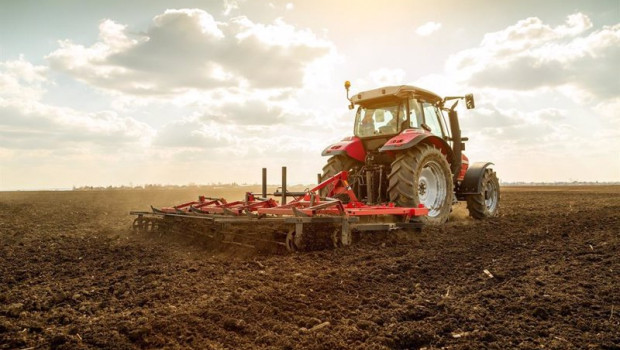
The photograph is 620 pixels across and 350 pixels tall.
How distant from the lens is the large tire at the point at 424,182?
6461 mm

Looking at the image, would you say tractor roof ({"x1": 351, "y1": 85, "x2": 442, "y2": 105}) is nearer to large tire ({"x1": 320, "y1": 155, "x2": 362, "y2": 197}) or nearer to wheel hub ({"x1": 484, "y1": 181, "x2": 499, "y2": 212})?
large tire ({"x1": 320, "y1": 155, "x2": 362, "y2": 197})

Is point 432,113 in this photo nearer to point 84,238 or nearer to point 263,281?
point 263,281

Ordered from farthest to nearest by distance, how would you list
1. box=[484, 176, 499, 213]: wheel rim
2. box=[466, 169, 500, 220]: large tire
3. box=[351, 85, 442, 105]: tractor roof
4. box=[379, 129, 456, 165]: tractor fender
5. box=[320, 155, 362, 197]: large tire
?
1. box=[484, 176, 499, 213]: wheel rim
2. box=[466, 169, 500, 220]: large tire
3. box=[320, 155, 362, 197]: large tire
4. box=[351, 85, 442, 105]: tractor roof
5. box=[379, 129, 456, 165]: tractor fender

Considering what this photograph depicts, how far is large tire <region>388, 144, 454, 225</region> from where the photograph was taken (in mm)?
6461

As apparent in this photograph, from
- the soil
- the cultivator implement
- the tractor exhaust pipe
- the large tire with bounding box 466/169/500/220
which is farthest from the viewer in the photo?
the large tire with bounding box 466/169/500/220

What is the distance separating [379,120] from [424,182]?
1333 millimetres

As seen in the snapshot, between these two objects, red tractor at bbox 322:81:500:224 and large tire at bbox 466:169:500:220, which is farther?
large tire at bbox 466:169:500:220

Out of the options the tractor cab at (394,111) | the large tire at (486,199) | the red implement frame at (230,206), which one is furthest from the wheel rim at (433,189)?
the red implement frame at (230,206)

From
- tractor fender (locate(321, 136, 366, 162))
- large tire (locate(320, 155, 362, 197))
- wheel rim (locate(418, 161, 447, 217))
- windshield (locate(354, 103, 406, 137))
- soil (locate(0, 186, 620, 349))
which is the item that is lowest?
soil (locate(0, 186, 620, 349))

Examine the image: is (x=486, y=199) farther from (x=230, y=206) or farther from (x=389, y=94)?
(x=230, y=206)

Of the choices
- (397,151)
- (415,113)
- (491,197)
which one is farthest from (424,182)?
(491,197)

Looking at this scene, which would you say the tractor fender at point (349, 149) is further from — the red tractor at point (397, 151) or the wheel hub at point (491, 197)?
the wheel hub at point (491, 197)

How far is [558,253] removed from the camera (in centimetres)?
500

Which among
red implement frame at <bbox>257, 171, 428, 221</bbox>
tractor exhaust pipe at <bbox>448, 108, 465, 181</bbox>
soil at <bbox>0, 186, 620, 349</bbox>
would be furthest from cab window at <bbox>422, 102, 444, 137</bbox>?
soil at <bbox>0, 186, 620, 349</bbox>
